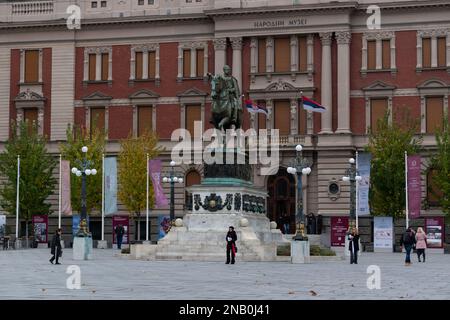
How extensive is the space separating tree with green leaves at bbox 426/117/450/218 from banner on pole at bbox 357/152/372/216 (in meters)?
6.54

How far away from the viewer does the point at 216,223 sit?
45.6 metres

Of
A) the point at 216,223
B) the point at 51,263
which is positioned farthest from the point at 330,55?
the point at 51,263

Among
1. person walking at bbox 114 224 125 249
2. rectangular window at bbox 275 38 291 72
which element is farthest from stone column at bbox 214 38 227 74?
person walking at bbox 114 224 125 249

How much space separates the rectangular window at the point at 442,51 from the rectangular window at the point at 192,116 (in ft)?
62.7

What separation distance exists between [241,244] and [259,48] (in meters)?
33.5

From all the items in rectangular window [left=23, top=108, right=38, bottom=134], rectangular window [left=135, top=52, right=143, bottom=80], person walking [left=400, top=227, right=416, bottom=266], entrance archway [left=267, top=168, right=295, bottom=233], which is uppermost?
rectangular window [left=135, top=52, right=143, bottom=80]

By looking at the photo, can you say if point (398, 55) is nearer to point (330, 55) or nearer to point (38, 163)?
point (330, 55)

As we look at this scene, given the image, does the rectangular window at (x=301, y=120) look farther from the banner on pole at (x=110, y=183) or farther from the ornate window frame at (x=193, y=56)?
the banner on pole at (x=110, y=183)

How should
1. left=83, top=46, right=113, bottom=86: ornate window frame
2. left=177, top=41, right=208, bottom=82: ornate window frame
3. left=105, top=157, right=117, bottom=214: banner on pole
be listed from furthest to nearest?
left=83, top=46, right=113, bottom=86: ornate window frame
left=177, top=41, right=208, bottom=82: ornate window frame
left=105, top=157, right=117, bottom=214: banner on pole

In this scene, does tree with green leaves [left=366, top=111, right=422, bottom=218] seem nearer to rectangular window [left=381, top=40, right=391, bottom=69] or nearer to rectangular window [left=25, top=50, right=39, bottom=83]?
rectangular window [left=381, top=40, right=391, bottom=69]

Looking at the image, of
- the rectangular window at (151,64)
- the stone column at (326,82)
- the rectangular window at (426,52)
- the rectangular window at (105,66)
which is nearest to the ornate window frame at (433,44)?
the rectangular window at (426,52)

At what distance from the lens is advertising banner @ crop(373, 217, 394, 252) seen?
57500mm

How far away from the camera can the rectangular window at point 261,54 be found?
2943 inches

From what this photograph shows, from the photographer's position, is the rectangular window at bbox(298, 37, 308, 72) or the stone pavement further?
the rectangular window at bbox(298, 37, 308, 72)
